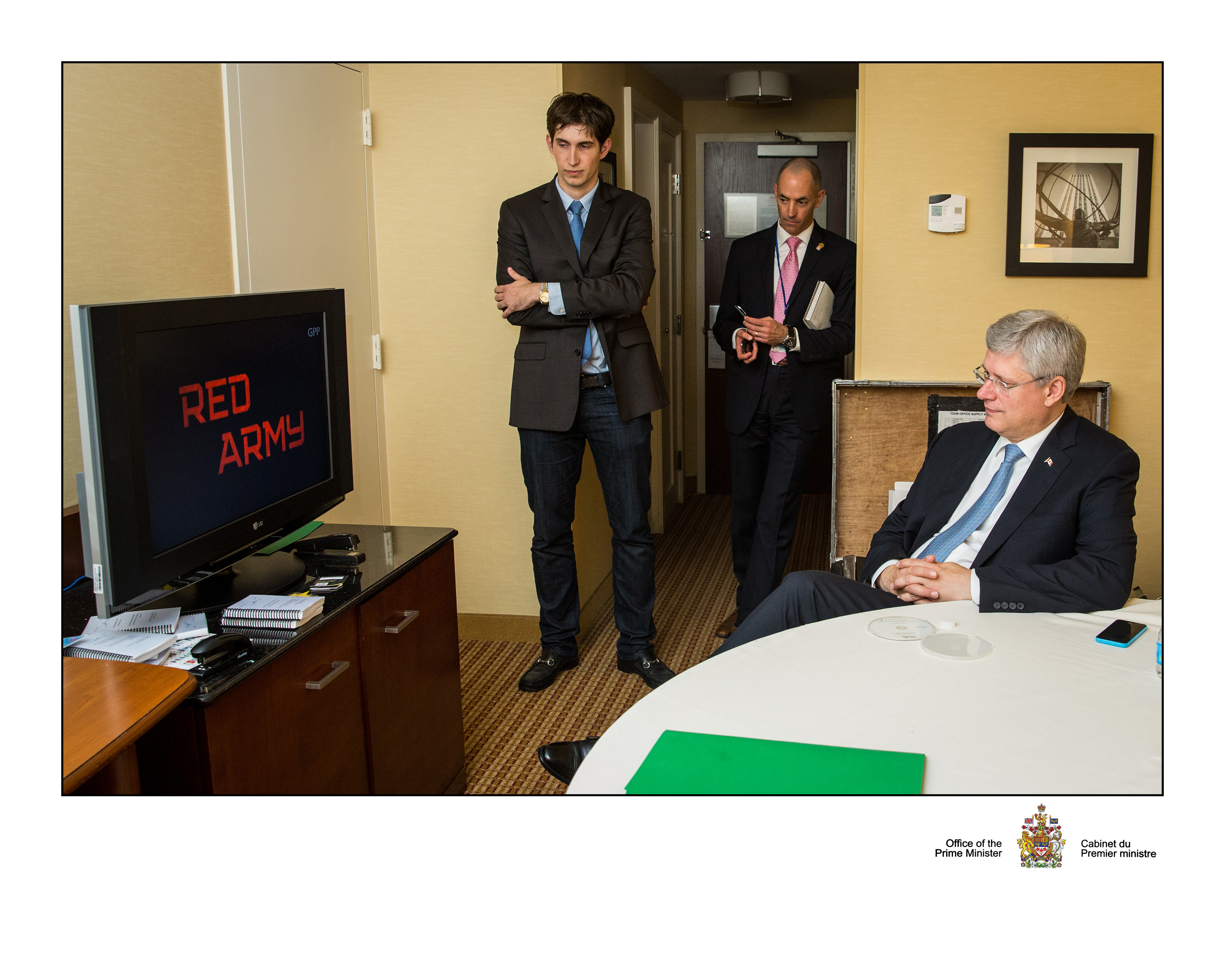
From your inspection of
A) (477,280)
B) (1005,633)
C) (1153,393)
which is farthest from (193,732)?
(1153,393)

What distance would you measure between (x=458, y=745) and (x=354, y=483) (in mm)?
1053

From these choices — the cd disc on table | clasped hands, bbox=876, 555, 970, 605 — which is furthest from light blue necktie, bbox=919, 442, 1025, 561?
the cd disc on table

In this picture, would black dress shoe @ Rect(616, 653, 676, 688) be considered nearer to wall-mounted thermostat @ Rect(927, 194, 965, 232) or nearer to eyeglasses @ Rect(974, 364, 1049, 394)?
eyeglasses @ Rect(974, 364, 1049, 394)

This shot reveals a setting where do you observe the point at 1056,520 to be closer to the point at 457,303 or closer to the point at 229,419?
the point at 229,419

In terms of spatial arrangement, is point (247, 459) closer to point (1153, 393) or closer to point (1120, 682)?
point (1120, 682)

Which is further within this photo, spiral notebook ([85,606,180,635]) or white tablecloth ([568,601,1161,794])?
spiral notebook ([85,606,180,635])

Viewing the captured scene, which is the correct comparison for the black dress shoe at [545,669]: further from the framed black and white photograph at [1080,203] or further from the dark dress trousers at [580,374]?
the framed black and white photograph at [1080,203]

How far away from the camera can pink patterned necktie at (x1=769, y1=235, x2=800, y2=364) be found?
3473 millimetres

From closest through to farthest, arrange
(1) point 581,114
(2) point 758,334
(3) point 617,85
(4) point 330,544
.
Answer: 1. (4) point 330,544
2. (1) point 581,114
3. (2) point 758,334
4. (3) point 617,85

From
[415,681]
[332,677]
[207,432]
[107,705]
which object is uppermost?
[207,432]

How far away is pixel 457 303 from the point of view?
3367 millimetres

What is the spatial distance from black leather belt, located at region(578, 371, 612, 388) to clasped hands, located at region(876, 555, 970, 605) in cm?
120

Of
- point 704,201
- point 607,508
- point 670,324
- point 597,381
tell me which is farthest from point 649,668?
point 704,201

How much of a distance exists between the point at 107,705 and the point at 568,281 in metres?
1.88
